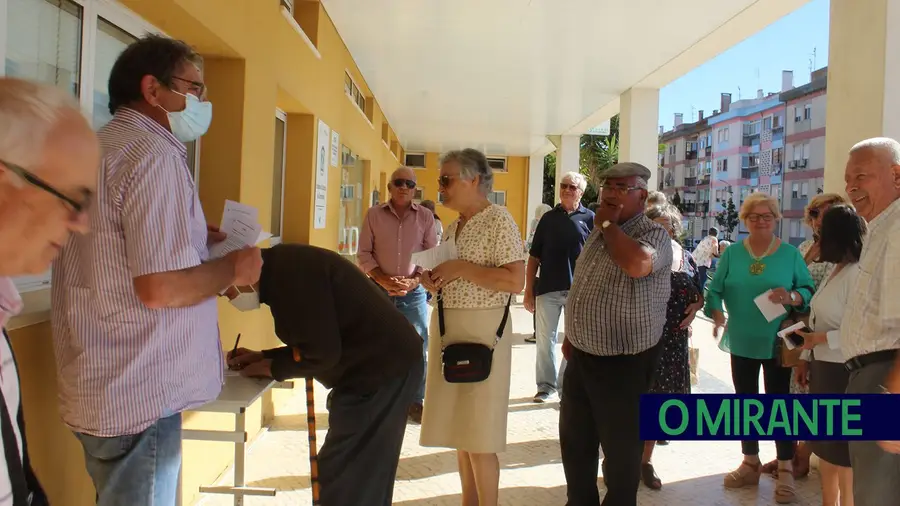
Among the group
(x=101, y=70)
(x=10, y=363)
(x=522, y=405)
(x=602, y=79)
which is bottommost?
(x=522, y=405)

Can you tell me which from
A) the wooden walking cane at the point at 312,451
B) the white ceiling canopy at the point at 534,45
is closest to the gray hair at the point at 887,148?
the wooden walking cane at the point at 312,451

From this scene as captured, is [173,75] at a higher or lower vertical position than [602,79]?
lower

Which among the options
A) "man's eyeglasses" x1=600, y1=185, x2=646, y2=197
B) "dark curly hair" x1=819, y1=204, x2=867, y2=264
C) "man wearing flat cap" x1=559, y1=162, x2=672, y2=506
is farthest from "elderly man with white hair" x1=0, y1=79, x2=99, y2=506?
"dark curly hair" x1=819, y1=204, x2=867, y2=264

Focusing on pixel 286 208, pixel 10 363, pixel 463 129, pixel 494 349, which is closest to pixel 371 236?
pixel 286 208

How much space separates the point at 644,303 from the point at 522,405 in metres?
2.58

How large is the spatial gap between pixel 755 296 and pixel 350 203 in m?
5.58

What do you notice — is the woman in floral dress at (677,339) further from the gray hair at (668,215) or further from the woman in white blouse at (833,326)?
the woman in white blouse at (833,326)

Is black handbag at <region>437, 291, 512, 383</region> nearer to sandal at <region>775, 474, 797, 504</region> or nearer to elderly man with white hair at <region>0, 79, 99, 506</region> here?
elderly man with white hair at <region>0, 79, 99, 506</region>

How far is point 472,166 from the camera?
8.84 feet

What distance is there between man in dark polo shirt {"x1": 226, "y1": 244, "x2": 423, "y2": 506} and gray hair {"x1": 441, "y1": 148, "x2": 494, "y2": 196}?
0.77 metres

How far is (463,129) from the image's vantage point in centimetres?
1399

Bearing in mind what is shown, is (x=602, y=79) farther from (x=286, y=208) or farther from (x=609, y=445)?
(x=609, y=445)

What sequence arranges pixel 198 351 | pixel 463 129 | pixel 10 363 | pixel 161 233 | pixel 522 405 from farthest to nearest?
pixel 463 129
pixel 522 405
pixel 198 351
pixel 161 233
pixel 10 363

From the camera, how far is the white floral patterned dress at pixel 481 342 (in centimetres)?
257
